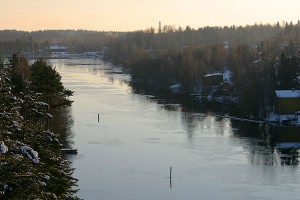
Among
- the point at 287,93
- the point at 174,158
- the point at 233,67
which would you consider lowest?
the point at 174,158

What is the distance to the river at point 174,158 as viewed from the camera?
2084 cm

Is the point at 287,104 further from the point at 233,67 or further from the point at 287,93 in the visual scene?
the point at 233,67

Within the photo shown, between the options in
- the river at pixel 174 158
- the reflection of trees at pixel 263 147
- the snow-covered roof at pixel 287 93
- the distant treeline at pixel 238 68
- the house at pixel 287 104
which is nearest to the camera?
the river at pixel 174 158

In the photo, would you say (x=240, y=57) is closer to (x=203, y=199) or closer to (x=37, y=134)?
(x=203, y=199)

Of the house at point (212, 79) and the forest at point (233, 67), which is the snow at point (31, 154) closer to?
the forest at point (233, 67)

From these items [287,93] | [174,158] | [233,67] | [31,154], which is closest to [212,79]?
[233,67]

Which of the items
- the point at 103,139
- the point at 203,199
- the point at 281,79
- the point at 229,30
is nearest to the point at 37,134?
the point at 203,199

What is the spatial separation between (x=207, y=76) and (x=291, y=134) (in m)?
25.0

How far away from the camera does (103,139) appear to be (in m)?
30.6

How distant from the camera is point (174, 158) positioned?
1032 inches

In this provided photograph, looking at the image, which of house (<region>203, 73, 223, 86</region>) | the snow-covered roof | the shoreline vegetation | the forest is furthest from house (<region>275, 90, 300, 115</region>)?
→ the shoreline vegetation

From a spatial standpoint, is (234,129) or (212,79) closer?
(234,129)

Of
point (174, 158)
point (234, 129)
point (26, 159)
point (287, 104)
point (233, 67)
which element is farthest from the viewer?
point (233, 67)

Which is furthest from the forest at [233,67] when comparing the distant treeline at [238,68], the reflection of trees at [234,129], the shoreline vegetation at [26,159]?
the shoreline vegetation at [26,159]
